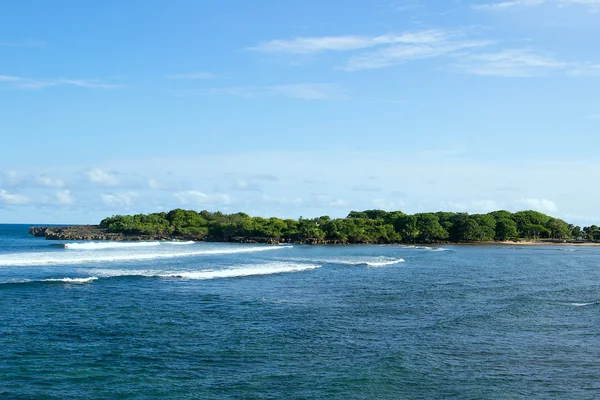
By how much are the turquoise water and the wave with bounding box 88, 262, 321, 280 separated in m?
0.46

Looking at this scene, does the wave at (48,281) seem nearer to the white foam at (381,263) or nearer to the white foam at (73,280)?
Result: the white foam at (73,280)

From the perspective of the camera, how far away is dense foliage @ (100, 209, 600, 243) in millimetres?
114562

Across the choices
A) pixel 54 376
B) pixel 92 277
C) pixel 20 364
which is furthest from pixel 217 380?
pixel 92 277

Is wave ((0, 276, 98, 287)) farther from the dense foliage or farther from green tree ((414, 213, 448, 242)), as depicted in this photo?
green tree ((414, 213, 448, 242))

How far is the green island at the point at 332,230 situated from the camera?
375 feet

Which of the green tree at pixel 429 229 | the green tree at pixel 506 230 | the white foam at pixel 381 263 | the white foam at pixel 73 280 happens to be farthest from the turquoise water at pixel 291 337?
the green tree at pixel 506 230

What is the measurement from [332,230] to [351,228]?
3876 millimetres

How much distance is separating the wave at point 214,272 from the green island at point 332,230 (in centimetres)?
5642

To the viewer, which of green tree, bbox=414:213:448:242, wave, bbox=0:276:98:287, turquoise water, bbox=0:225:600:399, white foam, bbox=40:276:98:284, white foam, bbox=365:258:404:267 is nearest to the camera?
turquoise water, bbox=0:225:600:399

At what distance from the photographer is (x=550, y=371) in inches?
778

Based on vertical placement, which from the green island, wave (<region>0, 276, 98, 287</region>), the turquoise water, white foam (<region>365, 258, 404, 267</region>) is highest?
the green island

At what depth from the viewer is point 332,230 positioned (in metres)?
114

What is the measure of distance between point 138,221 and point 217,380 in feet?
371

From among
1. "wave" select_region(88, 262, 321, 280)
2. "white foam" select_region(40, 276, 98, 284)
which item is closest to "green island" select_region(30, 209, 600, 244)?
"wave" select_region(88, 262, 321, 280)
